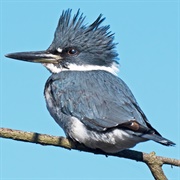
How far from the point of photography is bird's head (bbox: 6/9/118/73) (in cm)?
459

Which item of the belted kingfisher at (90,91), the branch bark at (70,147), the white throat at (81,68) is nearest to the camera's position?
the branch bark at (70,147)

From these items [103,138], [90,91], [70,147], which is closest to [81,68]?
[90,91]

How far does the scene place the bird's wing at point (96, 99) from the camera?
12.4ft

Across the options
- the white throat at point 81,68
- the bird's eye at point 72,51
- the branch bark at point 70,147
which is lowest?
the branch bark at point 70,147

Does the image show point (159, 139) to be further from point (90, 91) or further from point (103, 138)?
point (90, 91)

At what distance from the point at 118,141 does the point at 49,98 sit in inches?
37.9

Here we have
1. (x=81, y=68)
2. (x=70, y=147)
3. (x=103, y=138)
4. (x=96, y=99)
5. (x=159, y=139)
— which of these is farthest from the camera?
(x=81, y=68)

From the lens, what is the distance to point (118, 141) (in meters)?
3.58

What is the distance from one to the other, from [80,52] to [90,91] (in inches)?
28.5

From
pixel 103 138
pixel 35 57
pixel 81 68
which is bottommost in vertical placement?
pixel 103 138

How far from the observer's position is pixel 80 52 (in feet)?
15.2

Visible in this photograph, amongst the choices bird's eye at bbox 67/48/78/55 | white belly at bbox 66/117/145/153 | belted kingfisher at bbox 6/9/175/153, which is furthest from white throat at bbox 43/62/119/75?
white belly at bbox 66/117/145/153

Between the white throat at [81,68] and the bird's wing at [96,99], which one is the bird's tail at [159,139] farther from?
the white throat at [81,68]

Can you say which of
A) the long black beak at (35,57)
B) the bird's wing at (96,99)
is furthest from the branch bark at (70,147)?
the long black beak at (35,57)
